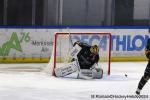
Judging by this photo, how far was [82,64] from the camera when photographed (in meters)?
12.3

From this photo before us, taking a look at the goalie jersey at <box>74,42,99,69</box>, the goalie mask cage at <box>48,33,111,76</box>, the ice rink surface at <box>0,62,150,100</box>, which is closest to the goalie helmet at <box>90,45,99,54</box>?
the goalie jersey at <box>74,42,99,69</box>

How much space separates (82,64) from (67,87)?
1.66 meters

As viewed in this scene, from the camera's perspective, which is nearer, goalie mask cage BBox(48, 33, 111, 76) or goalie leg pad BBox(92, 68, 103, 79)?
goalie leg pad BBox(92, 68, 103, 79)

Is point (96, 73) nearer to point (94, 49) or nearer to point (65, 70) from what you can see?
point (94, 49)

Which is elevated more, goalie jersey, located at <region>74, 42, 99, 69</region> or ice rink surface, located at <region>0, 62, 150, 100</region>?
goalie jersey, located at <region>74, 42, 99, 69</region>

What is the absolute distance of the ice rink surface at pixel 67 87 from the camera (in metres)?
9.41

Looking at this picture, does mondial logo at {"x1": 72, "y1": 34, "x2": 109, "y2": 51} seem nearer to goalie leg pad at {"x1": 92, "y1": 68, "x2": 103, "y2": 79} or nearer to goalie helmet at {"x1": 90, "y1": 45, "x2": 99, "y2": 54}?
goalie helmet at {"x1": 90, "y1": 45, "x2": 99, "y2": 54}

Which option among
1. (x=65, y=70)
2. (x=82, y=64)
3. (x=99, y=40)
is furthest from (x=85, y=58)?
(x=99, y=40)

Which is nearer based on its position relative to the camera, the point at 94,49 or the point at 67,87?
the point at 67,87

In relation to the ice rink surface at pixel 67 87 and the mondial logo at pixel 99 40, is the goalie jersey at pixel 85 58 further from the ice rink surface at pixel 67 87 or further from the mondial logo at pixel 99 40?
the mondial logo at pixel 99 40

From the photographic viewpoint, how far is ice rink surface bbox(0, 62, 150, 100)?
30.9 feet

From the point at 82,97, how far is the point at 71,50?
330cm

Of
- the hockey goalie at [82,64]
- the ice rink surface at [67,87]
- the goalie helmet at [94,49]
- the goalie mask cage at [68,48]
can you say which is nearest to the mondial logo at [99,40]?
the goalie mask cage at [68,48]

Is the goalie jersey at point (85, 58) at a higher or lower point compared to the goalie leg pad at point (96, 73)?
higher
